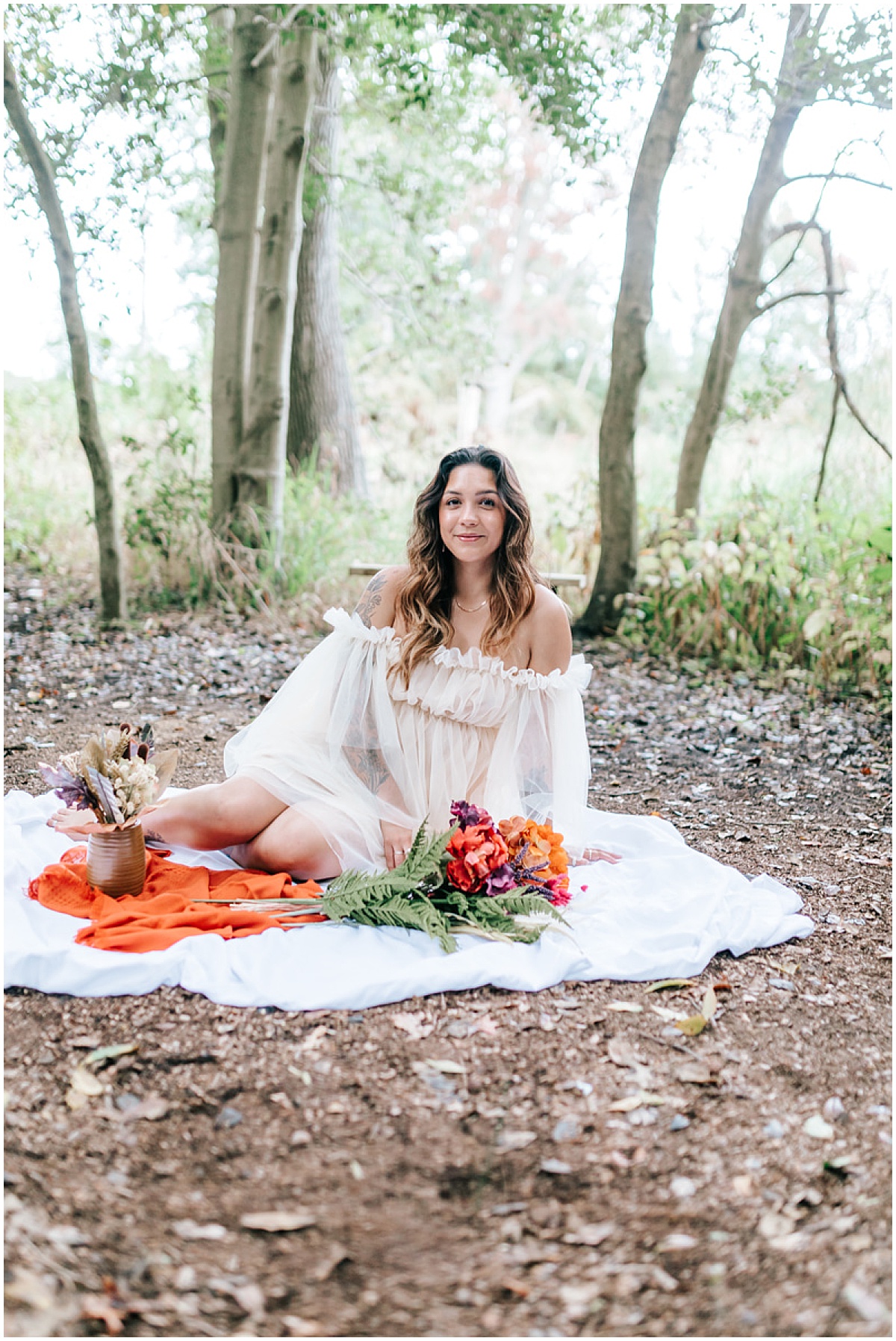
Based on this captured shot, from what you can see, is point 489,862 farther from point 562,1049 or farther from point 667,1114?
point 667,1114

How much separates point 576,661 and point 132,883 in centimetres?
160

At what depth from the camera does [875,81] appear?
630 cm

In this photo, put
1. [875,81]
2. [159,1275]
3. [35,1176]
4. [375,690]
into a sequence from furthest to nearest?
[875,81], [375,690], [35,1176], [159,1275]

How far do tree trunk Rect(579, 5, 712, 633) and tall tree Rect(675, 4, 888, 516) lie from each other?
0.62 m

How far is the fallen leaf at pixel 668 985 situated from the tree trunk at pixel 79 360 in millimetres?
5274

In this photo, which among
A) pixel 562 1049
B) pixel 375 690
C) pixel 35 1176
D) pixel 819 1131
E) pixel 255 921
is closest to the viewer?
pixel 35 1176

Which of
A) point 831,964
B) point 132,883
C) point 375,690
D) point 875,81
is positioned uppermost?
point 875,81

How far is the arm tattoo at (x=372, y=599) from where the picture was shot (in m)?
3.40

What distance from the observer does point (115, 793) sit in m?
2.90

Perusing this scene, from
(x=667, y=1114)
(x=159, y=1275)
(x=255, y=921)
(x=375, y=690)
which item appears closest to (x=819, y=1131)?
(x=667, y=1114)

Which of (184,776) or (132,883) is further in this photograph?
(184,776)

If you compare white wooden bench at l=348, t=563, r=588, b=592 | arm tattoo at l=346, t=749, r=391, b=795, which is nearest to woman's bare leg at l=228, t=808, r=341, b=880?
arm tattoo at l=346, t=749, r=391, b=795

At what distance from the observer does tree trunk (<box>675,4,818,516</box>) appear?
712cm

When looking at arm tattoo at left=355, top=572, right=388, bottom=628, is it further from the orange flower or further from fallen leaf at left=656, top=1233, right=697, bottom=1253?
fallen leaf at left=656, top=1233, right=697, bottom=1253
